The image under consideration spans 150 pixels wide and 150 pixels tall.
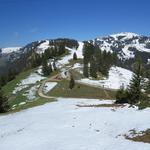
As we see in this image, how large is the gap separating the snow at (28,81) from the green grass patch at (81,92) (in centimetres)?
2350

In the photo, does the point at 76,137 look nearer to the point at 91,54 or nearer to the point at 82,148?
the point at 82,148

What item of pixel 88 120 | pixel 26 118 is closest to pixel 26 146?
pixel 88 120

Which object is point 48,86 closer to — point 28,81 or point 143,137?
point 28,81

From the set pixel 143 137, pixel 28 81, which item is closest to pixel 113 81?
pixel 28 81

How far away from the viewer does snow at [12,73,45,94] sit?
5691 inches

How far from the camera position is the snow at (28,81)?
144550 millimetres

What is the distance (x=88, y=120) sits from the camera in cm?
3556

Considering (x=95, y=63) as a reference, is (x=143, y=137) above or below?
above

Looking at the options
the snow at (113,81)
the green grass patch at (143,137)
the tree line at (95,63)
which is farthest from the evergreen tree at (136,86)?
the tree line at (95,63)

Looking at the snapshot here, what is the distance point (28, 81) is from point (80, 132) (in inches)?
5091

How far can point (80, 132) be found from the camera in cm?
3088

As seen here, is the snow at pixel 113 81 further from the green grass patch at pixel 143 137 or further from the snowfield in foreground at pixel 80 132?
the green grass patch at pixel 143 137

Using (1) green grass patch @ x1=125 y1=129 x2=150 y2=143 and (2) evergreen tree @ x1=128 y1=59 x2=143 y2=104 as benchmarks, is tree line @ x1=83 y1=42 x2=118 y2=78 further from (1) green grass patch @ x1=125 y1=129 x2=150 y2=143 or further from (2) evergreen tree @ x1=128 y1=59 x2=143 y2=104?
(1) green grass patch @ x1=125 y1=129 x2=150 y2=143

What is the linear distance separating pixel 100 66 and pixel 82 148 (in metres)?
139
